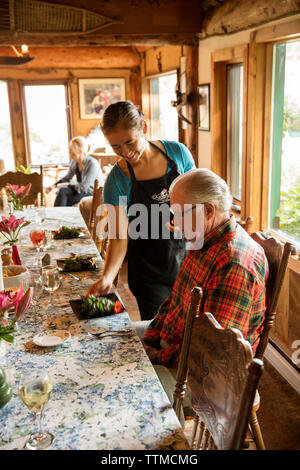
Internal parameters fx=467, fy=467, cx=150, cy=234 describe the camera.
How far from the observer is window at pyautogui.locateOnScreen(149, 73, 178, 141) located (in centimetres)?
643

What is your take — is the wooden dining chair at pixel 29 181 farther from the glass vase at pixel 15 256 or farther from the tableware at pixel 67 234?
the glass vase at pixel 15 256

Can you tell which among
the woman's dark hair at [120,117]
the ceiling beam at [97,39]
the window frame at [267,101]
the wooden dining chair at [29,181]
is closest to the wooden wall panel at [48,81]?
the ceiling beam at [97,39]

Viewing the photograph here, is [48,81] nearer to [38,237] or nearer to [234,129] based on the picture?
[234,129]

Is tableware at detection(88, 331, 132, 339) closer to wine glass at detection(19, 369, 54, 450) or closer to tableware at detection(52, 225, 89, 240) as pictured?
wine glass at detection(19, 369, 54, 450)

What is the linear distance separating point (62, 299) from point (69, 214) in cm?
172

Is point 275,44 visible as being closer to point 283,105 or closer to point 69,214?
point 283,105

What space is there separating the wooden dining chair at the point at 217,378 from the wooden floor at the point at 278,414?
910mm

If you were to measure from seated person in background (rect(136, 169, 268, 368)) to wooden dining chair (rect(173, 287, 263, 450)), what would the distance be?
22 cm

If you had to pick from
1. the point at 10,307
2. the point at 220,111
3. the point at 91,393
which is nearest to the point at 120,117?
the point at 10,307

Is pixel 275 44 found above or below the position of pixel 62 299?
above

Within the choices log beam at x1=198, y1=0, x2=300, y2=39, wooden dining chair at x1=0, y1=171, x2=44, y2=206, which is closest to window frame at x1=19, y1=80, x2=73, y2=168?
wooden dining chair at x1=0, y1=171, x2=44, y2=206

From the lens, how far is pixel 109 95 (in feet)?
26.1

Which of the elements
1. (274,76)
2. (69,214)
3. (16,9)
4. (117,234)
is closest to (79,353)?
(117,234)

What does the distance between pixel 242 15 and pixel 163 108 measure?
3.72 m
